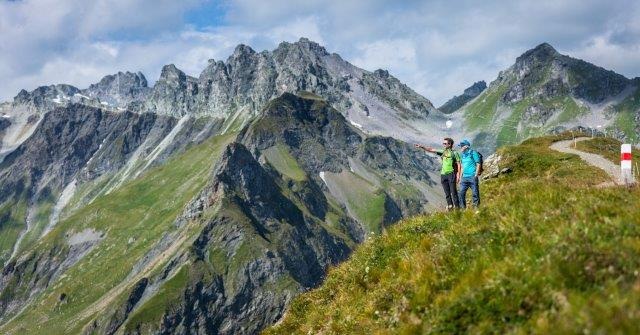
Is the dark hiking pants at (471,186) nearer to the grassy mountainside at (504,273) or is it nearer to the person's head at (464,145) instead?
the person's head at (464,145)

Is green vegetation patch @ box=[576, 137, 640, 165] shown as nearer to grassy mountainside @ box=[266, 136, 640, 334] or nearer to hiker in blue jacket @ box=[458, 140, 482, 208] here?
hiker in blue jacket @ box=[458, 140, 482, 208]

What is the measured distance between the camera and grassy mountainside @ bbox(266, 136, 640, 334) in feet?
23.3

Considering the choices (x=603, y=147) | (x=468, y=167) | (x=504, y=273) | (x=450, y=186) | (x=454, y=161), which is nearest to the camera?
(x=504, y=273)

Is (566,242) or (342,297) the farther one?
(342,297)

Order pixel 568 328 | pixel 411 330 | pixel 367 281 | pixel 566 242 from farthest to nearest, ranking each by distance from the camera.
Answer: pixel 367 281 → pixel 411 330 → pixel 566 242 → pixel 568 328

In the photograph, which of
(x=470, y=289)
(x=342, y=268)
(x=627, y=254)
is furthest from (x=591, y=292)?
(x=342, y=268)

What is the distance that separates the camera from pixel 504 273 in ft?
27.4

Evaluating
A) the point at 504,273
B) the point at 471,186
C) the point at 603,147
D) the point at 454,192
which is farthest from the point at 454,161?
the point at 603,147

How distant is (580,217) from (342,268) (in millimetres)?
7472

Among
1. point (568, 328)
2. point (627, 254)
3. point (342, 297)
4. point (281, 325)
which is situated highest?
point (627, 254)

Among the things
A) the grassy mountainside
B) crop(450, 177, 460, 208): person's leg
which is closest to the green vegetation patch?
crop(450, 177, 460, 208): person's leg

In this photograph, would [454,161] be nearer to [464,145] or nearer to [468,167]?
[468,167]

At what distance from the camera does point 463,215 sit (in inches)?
539

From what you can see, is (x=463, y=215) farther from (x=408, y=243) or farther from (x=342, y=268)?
(x=342, y=268)
